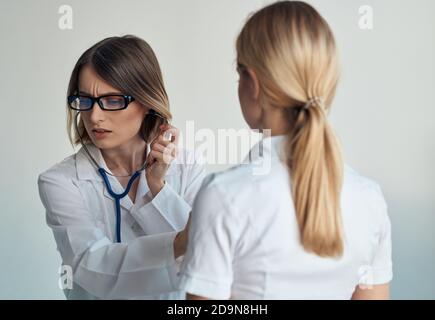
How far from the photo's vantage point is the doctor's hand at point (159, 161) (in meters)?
1.77

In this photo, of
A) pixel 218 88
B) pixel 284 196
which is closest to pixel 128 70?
pixel 284 196

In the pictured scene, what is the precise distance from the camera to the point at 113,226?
5.89ft

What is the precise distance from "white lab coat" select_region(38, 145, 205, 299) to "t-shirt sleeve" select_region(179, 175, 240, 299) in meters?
0.41

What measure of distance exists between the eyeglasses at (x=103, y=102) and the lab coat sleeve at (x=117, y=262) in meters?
0.35

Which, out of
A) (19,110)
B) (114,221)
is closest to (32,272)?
(19,110)

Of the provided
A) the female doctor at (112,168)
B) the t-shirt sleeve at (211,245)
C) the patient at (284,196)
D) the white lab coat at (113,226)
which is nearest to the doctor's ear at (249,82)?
the patient at (284,196)

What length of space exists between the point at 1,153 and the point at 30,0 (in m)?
0.84

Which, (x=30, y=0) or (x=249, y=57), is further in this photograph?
(x=30, y=0)

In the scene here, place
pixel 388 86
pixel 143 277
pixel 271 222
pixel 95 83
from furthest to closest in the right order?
pixel 388 86, pixel 95 83, pixel 143 277, pixel 271 222

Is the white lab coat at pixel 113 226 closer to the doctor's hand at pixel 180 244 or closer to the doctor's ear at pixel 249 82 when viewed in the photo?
the doctor's hand at pixel 180 244

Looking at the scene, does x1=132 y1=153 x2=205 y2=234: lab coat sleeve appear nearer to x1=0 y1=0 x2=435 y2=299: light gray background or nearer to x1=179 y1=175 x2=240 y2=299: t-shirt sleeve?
x1=179 y1=175 x2=240 y2=299: t-shirt sleeve

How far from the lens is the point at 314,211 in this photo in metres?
1.07

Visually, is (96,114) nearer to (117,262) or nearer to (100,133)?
(100,133)
